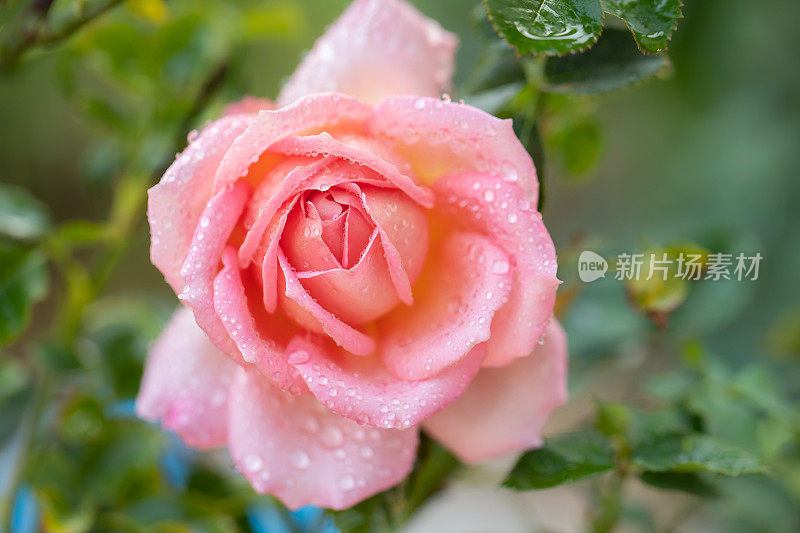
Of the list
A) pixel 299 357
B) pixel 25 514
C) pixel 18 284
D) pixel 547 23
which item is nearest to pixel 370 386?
pixel 299 357

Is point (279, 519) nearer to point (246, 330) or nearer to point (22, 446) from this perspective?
point (22, 446)

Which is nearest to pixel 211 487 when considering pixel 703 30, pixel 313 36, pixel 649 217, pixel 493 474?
pixel 493 474

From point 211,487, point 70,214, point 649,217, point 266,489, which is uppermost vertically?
point 266,489

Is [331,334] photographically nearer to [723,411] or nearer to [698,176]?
[723,411]

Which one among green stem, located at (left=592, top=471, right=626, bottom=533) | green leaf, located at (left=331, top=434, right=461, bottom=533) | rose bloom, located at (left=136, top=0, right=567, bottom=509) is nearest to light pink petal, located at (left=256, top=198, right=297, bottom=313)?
rose bloom, located at (left=136, top=0, right=567, bottom=509)

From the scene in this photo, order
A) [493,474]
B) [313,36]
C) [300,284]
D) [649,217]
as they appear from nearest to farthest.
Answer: [300,284]
[493,474]
[313,36]
[649,217]

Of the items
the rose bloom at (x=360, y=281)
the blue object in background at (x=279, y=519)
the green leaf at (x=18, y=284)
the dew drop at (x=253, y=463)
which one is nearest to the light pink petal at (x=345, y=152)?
the rose bloom at (x=360, y=281)

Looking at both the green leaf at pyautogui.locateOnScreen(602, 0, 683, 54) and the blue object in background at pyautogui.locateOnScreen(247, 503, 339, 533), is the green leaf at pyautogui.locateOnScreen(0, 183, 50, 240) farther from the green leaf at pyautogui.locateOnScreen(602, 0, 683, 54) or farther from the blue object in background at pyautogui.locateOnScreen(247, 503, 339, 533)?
the green leaf at pyautogui.locateOnScreen(602, 0, 683, 54)
